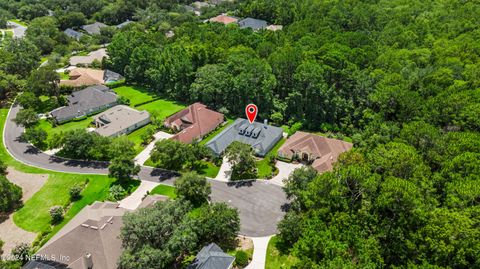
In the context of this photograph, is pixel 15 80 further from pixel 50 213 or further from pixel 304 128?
pixel 304 128

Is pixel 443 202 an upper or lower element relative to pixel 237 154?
upper

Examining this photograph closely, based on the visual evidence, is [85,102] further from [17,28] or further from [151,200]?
[17,28]

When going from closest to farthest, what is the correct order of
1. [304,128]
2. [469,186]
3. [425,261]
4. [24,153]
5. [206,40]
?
[425,261] < [469,186] < [24,153] < [304,128] < [206,40]

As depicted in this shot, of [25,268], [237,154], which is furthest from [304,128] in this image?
[25,268]

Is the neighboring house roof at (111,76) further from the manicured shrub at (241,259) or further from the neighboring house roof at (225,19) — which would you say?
the manicured shrub at (241,259)

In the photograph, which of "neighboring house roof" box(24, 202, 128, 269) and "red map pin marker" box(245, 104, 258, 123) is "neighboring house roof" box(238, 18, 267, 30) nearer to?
"red map pin marker" box(245, 104, 258, 123)

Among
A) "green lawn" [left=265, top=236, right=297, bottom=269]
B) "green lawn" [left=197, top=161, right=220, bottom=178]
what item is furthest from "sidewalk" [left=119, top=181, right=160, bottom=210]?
"green lawn" [left=265, top=236, right=297, bottom=269]

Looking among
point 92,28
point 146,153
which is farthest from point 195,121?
point 92,28

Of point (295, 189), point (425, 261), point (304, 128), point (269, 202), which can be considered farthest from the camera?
point (304, 128)

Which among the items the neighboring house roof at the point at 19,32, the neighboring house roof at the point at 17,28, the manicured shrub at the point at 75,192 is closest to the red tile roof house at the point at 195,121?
the manicured shrub at the point at 75,192
